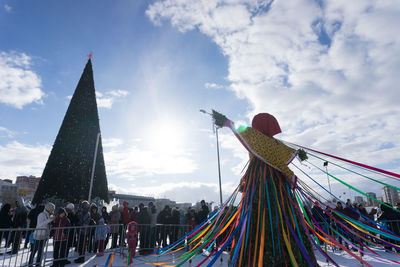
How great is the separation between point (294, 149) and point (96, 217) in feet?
24.3

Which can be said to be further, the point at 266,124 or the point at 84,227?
the point at 84,227

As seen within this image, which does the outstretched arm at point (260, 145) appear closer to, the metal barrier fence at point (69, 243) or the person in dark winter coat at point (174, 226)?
the metal barrier fence at point (69, 243)

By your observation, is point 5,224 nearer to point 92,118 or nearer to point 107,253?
point 107,253

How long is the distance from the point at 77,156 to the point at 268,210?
12323 millimetres

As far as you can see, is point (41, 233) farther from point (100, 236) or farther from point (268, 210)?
point (268, 210)

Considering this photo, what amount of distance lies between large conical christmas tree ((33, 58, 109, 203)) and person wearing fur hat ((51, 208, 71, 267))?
598 centimetres

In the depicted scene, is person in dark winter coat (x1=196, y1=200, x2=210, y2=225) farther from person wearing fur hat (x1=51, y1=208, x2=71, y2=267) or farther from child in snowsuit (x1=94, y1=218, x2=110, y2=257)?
person wearing fur hat (x1=51, y1=208, x2=71, y2=267)

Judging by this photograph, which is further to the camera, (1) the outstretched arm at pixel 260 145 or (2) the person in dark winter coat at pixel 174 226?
(2) the person in dark winter coat at pixel 174 226

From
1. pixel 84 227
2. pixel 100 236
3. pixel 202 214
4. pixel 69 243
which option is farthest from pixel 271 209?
pixel 202 214

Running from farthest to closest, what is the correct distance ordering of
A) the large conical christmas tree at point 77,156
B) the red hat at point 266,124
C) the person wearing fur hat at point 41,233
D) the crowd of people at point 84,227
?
the large conical christmas tree at point 77,156 → the crowd of people at point 84,227 → the person wearing fur hat at point 41,233 → the red hat at point 266,124

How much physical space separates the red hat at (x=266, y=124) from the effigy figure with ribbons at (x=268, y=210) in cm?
11

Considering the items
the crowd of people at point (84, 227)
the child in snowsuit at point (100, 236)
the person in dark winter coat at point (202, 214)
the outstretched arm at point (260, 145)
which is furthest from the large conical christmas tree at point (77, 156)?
the outstretched arm at point (260, 145)

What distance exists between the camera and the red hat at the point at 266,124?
3953 millimetres

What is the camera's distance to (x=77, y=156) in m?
13.1
